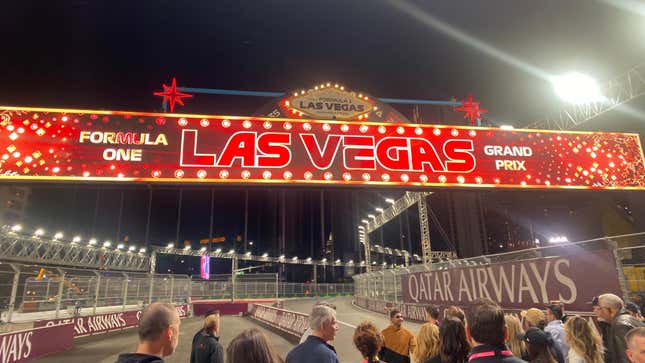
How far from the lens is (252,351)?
97.5 inches

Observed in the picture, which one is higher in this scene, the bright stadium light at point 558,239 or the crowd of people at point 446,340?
the bright stadium light at point 558,239

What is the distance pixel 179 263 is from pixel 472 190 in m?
108

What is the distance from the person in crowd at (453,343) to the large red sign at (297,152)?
17.3 ft

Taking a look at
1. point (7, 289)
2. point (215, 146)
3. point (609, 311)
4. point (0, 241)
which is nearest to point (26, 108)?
point (215, 146)

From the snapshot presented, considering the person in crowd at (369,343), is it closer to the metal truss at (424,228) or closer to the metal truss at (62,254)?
the metal truss at (424,228)

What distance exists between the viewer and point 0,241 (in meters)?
36.6

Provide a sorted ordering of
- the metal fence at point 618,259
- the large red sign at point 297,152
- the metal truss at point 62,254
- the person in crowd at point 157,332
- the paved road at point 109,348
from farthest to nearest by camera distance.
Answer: the metal truss at point 62,254, the paved road at point 109,348, the metal fence at point 618,259, the large red sign at point 297,152, the person in crowd at point 157,332

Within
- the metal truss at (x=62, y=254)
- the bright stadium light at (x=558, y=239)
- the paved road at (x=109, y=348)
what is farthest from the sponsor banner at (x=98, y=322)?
the bright stadium light at (x=558, y=239)

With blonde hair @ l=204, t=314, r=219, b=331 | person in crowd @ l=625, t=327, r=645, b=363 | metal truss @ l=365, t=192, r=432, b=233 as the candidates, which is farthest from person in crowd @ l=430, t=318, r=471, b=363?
metal truss @ l=365, t=192, r=432, b=233

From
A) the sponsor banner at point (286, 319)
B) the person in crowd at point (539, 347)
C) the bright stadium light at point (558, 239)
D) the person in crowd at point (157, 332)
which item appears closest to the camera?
the person in crowd at point (157, 332)

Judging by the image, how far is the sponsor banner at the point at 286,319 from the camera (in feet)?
48.9

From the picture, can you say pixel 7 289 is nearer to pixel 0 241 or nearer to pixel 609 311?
pixel 609 311

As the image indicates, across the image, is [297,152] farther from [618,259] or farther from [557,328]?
[618,259]

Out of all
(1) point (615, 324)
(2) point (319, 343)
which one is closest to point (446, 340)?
(2) point (319, 343)
